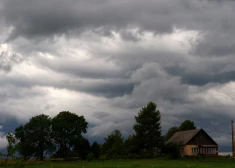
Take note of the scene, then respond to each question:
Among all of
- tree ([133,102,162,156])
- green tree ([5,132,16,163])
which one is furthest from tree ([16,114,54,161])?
green tree ([5,132,16,163])

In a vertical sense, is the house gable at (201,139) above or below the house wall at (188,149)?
above

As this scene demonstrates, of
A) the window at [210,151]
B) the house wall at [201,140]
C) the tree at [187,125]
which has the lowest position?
the window at [210,151]

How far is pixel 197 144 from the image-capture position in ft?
343

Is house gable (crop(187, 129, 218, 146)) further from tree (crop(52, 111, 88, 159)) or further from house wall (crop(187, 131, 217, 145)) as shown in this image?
tree (crop(52, 111, 88, 159))

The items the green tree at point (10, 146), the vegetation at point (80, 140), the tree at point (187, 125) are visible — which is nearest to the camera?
the green tree at point (10, 146)

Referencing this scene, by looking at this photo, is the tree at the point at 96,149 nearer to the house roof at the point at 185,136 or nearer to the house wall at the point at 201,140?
the house roof at the point at 185,136

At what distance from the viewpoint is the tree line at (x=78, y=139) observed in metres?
98.8

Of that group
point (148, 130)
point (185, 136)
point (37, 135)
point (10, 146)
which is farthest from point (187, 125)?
point (10, 146)

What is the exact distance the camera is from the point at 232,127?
96.6 metres

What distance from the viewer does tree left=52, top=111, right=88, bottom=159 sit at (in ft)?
→ 362

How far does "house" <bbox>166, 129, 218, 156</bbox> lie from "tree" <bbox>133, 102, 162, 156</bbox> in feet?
29.7

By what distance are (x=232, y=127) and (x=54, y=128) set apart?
174 ft

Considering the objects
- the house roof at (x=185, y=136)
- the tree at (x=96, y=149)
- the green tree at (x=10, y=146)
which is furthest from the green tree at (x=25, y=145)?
the green tree at (x=10, y=146)

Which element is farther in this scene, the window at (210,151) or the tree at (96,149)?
the tree at (96,149)
